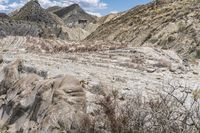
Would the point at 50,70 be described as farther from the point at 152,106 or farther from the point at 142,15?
the point at 142,15

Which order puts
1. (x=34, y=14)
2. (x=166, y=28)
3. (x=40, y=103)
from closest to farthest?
(x=40, y=103) < (x=166, y=28) < (x=34, y=14)

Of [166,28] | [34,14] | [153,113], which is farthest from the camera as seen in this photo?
[34,14]

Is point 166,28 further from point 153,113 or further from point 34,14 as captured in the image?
point 34,14

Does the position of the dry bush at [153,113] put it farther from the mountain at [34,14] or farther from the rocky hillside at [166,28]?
the mountain at [34,14]

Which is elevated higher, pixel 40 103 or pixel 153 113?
pixel 153 113

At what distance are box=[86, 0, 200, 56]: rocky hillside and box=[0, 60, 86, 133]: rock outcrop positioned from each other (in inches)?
592

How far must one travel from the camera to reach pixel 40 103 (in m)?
19.5

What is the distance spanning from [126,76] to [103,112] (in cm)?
473

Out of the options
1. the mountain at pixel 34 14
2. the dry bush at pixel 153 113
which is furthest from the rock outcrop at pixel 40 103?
the mountain at pixel 34 14

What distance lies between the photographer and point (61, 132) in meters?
16.4

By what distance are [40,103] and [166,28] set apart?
24293mm

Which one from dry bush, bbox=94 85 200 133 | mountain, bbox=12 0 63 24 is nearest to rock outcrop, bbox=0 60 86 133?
dry bush, bbox=94 85 200 133

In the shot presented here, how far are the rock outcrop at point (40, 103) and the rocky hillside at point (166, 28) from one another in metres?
15.0

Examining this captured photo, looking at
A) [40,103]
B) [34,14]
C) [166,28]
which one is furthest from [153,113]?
[34,14]
